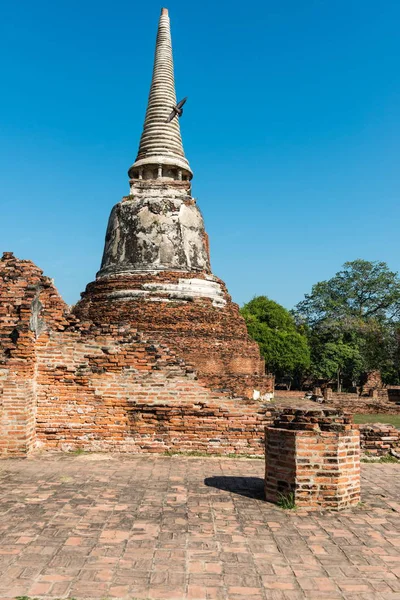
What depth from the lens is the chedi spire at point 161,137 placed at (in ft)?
65.2

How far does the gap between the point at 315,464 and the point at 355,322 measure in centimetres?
3701

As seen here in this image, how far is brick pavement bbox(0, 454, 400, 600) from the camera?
3.50 meters

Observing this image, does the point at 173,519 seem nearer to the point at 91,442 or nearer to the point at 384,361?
the point at 91,442

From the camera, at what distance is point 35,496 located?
5.66 metres

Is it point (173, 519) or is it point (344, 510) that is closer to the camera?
point (173, 519)

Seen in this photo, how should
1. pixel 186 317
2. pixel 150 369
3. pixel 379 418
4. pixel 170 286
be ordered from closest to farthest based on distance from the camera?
pixel 150 369 → pixel 186 317 → pixel 170 286 → pixel 379 418

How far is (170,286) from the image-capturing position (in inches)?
617

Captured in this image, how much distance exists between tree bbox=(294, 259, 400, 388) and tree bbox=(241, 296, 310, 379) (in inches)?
58.8

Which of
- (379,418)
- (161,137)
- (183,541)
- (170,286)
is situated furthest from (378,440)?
(161,137)

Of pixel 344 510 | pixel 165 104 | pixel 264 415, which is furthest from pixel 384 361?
pixel 344 510

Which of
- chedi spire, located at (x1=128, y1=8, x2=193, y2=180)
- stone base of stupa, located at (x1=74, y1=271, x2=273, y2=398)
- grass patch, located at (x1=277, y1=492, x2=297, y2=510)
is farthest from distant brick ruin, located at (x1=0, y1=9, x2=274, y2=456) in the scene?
chedi spire, located at (x1=128, y1=8, x2=193, y2=180)

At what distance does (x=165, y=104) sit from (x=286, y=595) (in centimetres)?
2080

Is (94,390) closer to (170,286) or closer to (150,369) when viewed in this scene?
(150,369)

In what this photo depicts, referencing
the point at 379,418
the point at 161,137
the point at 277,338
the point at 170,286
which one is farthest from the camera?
the point at 277,338
